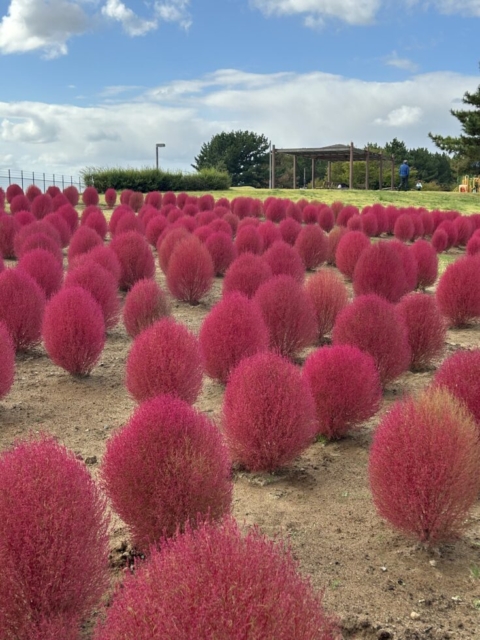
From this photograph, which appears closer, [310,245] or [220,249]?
[220,249]

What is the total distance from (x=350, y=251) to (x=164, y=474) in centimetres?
918

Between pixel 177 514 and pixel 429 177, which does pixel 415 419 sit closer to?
pixel 177 514

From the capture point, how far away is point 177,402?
3732mm

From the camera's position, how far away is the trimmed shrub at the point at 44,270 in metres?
9.03

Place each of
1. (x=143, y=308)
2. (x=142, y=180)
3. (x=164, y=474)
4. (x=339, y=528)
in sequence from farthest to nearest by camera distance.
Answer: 1. (x=142, y=180)
2. (x=143, y=308)
3. (x=339, y=528)
4. (x=164, y=474)

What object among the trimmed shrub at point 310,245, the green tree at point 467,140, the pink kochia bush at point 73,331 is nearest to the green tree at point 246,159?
the green tree at point 467,140

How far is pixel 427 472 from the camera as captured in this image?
3625mm

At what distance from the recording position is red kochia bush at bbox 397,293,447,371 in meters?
7.14

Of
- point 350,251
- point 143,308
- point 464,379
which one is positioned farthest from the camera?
point 350,251

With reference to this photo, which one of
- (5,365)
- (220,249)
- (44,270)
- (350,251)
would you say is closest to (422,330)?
(5,365)

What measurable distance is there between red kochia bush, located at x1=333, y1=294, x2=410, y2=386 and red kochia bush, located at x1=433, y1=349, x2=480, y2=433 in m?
1.26

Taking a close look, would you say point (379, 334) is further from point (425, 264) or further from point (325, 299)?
point (425, 264)

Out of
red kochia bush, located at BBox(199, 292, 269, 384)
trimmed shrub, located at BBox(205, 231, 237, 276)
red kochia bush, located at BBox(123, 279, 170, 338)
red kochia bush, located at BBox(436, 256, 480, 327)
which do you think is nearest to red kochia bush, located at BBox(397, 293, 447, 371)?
red kochia bush, located at BBox(199, 292, 269, 384)

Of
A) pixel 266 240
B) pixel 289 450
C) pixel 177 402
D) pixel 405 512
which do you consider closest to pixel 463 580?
pixel 405 512
